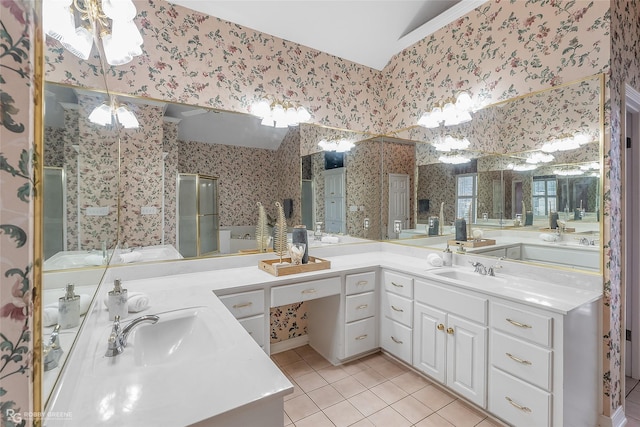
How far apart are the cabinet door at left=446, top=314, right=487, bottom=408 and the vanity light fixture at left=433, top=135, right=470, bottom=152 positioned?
4.58ft

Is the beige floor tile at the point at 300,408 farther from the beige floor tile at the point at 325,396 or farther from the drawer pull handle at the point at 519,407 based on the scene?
the drawer pull handle at the point at 519,407

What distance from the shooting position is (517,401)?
1640 millimetres

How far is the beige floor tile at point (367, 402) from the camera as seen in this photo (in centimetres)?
190

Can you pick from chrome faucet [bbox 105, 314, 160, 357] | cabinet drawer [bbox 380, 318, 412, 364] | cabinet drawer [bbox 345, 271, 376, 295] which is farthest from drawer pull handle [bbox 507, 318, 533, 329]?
chrome faucet [bbox 105, 314, 160, 357]

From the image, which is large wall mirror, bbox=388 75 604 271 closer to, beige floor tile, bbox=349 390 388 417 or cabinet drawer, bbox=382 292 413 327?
cabinet drawer, bbox=382 292 413 327

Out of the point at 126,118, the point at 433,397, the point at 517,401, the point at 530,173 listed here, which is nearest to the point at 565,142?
the point at 530,173

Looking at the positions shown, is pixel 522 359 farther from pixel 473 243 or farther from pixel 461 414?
pixel 473 243

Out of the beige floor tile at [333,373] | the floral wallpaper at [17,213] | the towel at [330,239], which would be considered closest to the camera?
the floral wallpaper at [17,213]

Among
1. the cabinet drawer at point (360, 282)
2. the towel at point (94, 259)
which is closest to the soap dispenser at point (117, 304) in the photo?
the towel at point (94, 259)

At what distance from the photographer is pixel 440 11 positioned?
2.66 m

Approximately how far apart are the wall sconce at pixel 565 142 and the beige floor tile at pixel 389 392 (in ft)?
6.25

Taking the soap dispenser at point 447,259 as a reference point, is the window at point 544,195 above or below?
above

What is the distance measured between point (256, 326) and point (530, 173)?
212 centimetres

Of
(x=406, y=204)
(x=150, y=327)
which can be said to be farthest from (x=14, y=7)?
(x=406, y=204)
